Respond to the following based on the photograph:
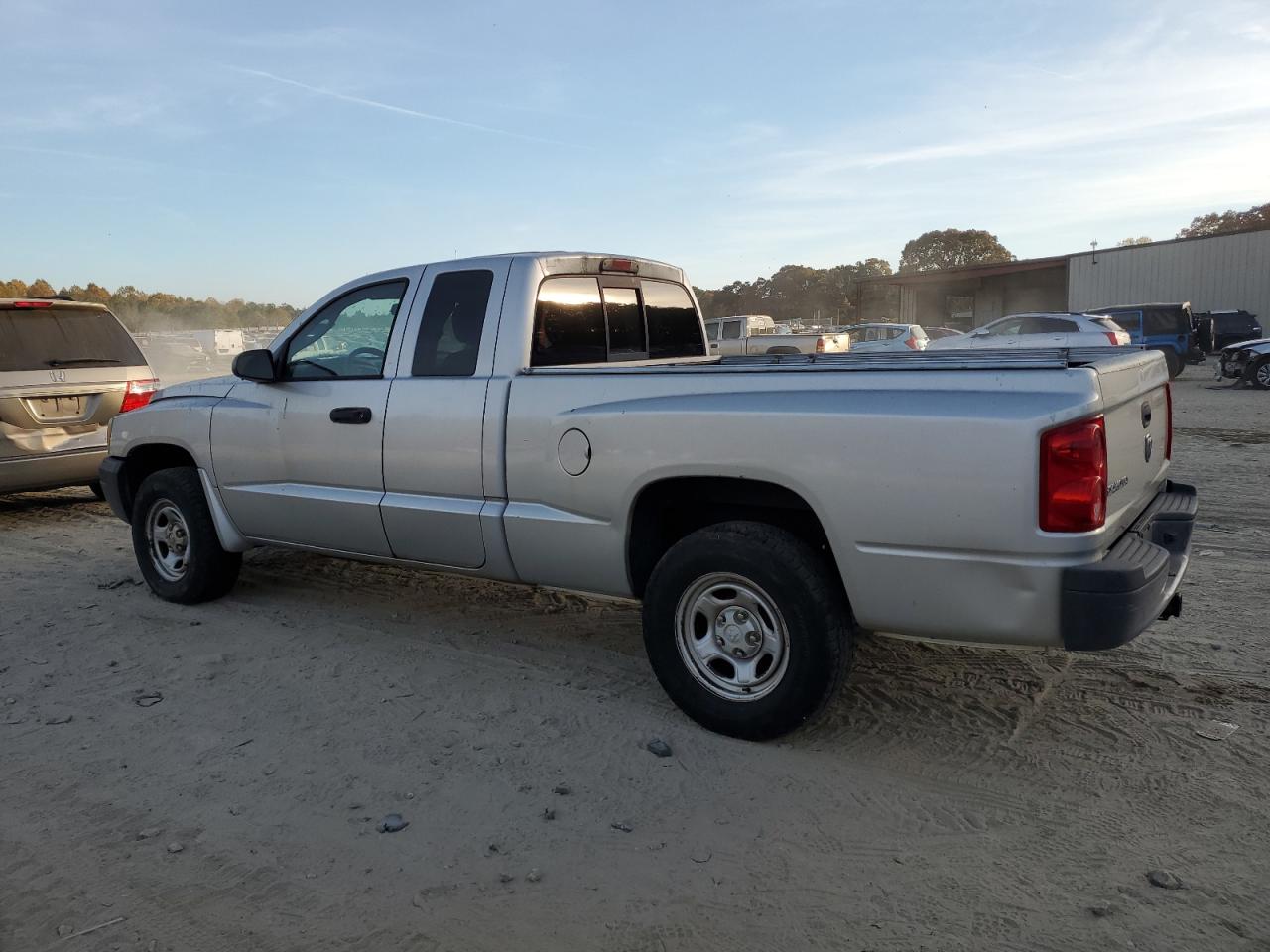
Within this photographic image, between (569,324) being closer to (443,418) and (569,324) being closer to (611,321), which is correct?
(611,321)

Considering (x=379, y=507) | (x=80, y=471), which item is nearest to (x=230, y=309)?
(x=80, y=471)

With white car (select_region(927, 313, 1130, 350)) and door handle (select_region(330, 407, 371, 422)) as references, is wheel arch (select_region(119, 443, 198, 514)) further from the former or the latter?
white car (select_region(927, 313, 1130, 350))

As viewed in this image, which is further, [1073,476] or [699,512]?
[699,512]

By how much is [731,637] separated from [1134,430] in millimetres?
1697

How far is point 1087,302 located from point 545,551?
40301 mm

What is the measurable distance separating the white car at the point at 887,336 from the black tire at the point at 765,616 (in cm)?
1766

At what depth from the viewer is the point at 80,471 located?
8.00m

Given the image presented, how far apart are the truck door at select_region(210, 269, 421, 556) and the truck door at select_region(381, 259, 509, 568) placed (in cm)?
12

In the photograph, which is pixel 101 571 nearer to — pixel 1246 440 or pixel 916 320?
pixel 1246 440

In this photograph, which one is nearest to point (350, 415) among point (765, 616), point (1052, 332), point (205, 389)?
point (205, 389)

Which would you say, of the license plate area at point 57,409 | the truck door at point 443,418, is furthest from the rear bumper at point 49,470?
the truck door at point 443,418

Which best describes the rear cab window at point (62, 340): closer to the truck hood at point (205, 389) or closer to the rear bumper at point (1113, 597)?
the truck hood at point (205, 389)

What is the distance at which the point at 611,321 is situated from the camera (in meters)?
4.98

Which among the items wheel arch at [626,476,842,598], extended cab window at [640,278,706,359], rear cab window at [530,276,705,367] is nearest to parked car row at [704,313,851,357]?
extended cab window at [640,278,706,359]
